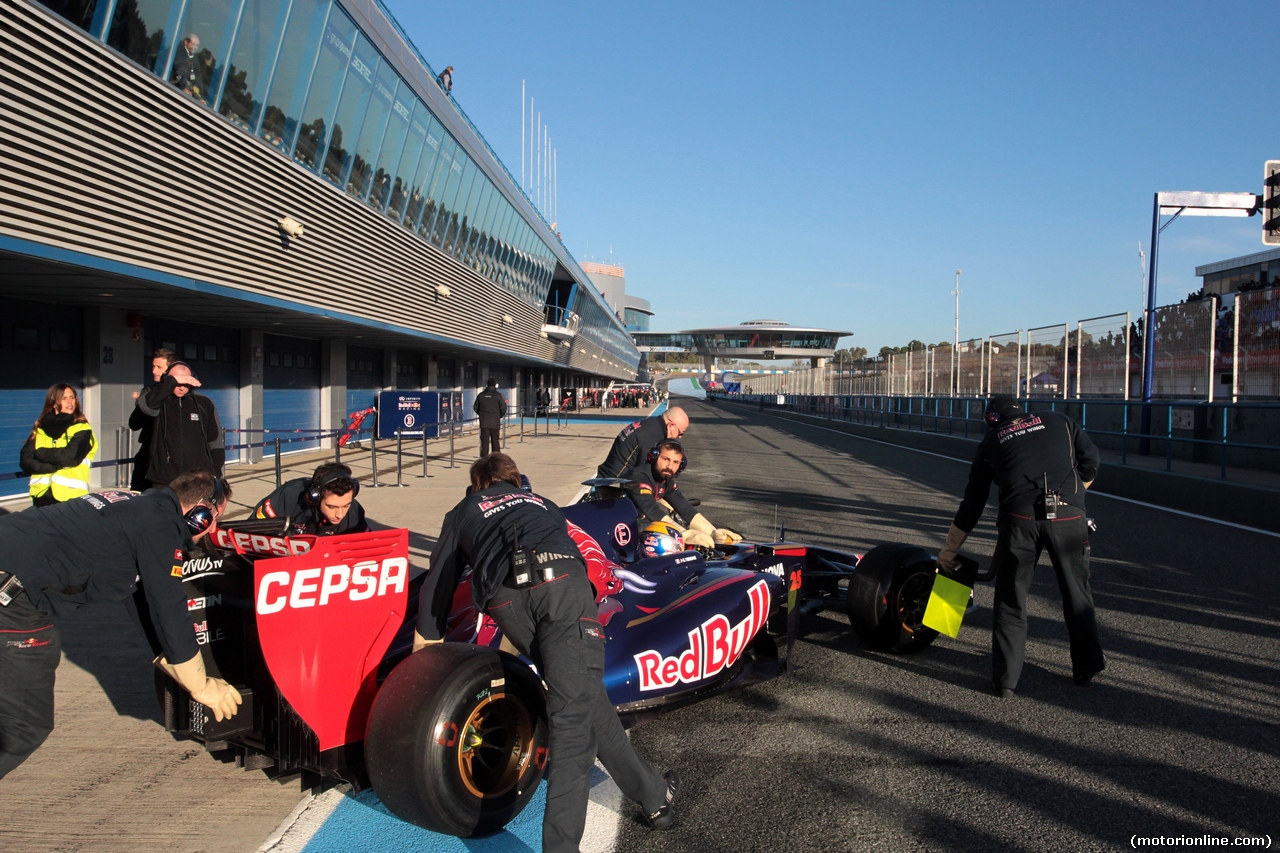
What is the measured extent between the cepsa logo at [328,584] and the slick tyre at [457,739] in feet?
1.26

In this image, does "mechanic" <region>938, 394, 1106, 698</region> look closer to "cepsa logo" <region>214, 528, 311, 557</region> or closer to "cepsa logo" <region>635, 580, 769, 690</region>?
"cepsa logo" <region>635, 580, 769, 690</region>

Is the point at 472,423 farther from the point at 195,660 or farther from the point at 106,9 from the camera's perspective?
the point at 195,660

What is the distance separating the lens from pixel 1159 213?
61.7 feet

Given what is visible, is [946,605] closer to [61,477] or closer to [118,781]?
[118,781]

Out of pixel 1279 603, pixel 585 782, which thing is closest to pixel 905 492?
pixel 1279 603

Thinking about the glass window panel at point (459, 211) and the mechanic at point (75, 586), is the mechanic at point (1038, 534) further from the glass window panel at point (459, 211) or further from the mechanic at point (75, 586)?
the glass window panel at point (459, 211)

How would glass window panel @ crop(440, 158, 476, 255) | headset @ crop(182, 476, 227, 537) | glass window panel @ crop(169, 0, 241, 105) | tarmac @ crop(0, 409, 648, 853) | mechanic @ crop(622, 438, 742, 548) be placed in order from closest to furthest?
1. tarmac @ crop(0, 409, 648, 853)
2. headset @ crop(182, 476, 227, 537)
3. mechanic @ crop(622, 438, 742, 548)
4. glass window panel @ crop(169, 0, 241, 105)
5. glass window panel @ crop(440, 158, 476, 255)

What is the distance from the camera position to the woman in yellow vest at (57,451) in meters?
6.01

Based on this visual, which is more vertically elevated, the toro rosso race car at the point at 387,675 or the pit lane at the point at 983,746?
the toro rosso race car at the point at 387,675

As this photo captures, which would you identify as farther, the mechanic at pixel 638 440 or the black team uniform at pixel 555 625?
the mechanic at pixel 638 440

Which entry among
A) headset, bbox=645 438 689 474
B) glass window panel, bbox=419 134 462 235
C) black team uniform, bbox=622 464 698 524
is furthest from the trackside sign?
glass window panel, bbox=419 134 462 235

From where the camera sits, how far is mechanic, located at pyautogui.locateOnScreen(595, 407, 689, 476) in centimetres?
652

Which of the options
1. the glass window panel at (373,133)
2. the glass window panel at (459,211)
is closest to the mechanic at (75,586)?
the glass window panel at (373,133)

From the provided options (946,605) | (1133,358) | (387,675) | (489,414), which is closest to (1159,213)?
(1133,358)
